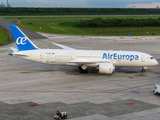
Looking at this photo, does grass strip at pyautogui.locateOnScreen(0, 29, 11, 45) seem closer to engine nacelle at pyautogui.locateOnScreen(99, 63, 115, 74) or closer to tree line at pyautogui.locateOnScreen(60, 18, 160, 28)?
tree line at pyautogui.locateOnScreen(60, 18, 160, 28)

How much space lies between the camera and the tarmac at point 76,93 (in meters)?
23.3

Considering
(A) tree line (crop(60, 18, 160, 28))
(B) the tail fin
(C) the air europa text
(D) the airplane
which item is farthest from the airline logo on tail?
(A) tree line (crop(60, 18, 160, 28))

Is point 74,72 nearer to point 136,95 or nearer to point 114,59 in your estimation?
point 114,59

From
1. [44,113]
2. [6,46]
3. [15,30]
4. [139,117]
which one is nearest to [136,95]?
[139,117]

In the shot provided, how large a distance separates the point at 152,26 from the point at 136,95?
322 ft

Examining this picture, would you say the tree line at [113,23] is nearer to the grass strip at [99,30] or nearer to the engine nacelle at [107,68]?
the grass strip at [99,30]

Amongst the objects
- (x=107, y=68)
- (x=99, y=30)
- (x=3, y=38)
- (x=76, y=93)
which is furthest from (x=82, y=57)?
(x=99, y=30)

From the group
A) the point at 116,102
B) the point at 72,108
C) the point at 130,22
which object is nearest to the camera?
the point at 72,108

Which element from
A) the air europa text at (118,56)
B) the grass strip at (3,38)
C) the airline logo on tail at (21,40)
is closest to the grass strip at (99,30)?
the grass strip at (3,38)

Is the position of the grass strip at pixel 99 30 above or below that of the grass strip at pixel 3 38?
above

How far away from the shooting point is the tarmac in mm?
23297

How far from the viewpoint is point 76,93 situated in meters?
29.8

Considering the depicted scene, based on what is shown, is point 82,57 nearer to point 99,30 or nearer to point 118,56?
point 118,56

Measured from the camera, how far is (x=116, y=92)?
30.5 meters
